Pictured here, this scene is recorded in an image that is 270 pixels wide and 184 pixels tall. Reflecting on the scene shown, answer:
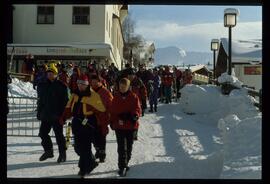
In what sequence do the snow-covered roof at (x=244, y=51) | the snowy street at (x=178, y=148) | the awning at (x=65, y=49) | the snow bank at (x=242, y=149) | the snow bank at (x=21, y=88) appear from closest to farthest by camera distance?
the snow bank at (x=242, y=149) < the snowy street at (x=178, y=148) < the snow bank at (x=21, y=88) < the awning at (x=65, y=49) < the snow-covered roof at (x=244, y=51)

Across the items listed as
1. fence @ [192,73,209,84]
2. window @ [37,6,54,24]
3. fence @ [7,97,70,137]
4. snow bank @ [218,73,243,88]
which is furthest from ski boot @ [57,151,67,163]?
window @ [37,6,54,24]

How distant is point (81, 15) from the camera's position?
31234mm

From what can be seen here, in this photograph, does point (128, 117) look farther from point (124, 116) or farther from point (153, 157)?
point (153, 157)

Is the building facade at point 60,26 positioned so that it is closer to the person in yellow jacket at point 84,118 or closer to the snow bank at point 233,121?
the snow bank at point 233,121

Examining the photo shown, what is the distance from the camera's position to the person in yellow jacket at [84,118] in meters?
8.26

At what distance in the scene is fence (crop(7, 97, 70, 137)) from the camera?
41.4 feet

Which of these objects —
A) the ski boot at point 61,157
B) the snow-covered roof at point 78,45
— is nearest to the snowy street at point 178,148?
the ski boot at point 61,157

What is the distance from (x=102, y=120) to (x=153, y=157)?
73.7 inches

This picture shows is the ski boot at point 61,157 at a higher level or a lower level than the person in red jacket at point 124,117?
lower

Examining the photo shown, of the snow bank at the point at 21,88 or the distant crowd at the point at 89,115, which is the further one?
the snow bank at the point at 21,88

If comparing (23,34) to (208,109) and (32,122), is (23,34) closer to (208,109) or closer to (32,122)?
(208,109)

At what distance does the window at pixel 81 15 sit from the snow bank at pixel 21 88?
984 cm

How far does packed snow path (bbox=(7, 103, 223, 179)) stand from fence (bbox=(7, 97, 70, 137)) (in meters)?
0.53

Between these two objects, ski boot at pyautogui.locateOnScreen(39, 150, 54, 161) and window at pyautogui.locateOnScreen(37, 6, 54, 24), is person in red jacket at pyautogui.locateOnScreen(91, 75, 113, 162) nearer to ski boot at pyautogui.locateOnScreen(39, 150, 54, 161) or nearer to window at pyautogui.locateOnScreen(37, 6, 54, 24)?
ski boot at pyautogui.locateOnScreen(39, 150, 54, 161)
